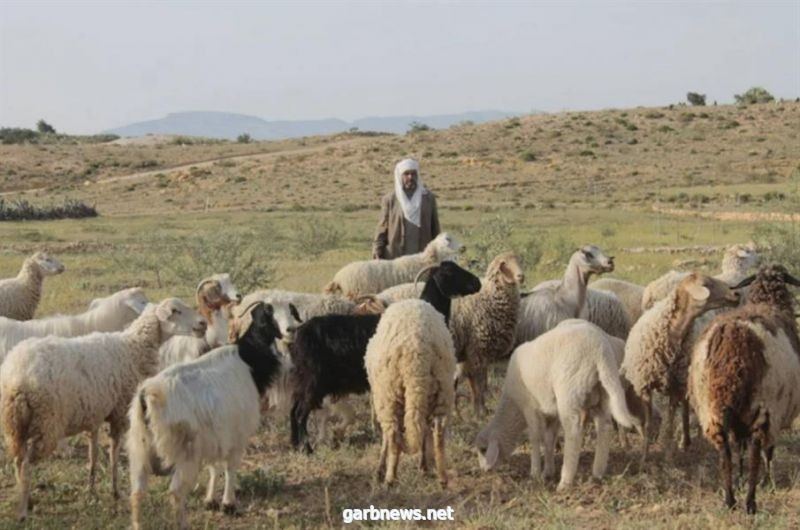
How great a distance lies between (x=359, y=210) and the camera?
41094 millimetres

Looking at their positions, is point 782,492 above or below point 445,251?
below

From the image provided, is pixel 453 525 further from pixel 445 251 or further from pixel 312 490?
pixel 445 251

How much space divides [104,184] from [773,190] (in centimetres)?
3817

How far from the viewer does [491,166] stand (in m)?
55.5

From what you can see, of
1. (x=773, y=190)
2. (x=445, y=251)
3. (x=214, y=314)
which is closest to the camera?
(x=214, y=314)

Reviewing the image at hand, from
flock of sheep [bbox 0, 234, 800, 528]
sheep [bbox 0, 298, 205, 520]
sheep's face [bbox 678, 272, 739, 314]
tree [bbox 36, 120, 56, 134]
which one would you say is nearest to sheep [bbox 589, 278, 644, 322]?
flock of sheep [bbox 0, 234, 800, 528]

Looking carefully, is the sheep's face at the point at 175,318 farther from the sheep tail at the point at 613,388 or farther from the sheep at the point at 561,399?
the sheep tail at the point at 613,388

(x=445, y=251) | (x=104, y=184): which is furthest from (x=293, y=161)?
(x=445, y=251)

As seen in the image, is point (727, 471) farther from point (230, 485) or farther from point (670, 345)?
point (230, 485)

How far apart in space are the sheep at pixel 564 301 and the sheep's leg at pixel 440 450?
114 inches

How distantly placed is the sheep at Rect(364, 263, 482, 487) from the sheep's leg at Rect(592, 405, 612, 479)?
1.11m

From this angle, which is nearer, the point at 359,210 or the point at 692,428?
the point at 692,428

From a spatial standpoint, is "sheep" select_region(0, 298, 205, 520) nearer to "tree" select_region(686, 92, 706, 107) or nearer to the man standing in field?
the man standing in field

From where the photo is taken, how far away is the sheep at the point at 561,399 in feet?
24.2
